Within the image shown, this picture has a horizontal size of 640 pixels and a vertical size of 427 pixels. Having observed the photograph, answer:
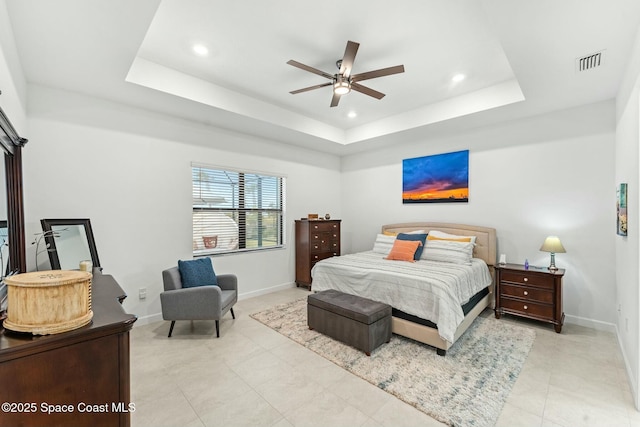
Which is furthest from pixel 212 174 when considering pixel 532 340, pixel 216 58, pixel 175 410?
pixel 532 340

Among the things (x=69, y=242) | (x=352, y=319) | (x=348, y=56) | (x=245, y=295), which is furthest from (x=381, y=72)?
(x=245, y=295)

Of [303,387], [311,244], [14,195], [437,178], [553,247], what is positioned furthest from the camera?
[311,244]

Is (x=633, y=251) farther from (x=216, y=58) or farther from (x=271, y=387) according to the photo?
(x=216, y=58)

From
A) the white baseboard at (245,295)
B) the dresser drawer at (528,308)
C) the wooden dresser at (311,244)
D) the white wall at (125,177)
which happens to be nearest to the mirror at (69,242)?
the white wall at (125,177)

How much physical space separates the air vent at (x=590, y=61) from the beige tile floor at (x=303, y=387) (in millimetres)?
2791

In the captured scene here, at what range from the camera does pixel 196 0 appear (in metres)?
2.22

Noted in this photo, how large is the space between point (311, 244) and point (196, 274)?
2187 millimetres

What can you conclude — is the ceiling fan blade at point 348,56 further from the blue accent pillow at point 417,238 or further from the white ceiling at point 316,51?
the blue accent pillow at point 417,238

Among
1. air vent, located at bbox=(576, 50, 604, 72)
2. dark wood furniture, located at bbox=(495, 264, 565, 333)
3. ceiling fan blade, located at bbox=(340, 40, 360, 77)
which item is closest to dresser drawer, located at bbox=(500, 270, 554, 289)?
dark wood furniture, located at bbox=(495, 264, 565, 333)

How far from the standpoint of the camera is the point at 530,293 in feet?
11.7

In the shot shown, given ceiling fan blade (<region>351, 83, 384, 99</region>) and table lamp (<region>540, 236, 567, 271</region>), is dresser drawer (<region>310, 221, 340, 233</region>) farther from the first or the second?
table lamp (<region>540, 236, 567, 271</region>)

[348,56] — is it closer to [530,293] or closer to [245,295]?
[530,293]

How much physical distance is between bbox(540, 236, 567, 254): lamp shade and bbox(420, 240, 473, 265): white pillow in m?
0.86

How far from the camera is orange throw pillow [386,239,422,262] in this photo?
424 centimetres
